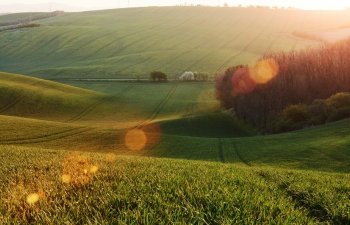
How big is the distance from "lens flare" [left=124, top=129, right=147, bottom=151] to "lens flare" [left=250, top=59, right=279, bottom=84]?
4580 centimetres

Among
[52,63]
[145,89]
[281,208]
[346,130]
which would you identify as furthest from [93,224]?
[52,63]

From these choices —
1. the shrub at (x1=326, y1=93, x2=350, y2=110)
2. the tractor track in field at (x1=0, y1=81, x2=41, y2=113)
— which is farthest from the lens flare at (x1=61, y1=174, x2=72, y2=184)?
the tractor track in field at (x1=0, y1=81, x2=41, y2=113)

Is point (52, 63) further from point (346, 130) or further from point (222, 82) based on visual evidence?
point (346, 130)

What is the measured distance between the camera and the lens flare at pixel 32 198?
26.6ft

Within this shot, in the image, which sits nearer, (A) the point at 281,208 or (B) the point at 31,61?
(A) the point at 281,208

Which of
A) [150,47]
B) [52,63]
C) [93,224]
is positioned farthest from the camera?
[150,47]

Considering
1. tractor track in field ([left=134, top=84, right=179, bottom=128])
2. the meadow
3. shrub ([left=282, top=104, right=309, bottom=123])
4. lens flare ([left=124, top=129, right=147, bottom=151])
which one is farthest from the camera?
tractor track in field ([left=134, top=84, right=179, bottom=128])

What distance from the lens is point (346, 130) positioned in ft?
178

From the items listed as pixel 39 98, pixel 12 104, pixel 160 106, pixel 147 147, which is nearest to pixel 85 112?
pixel 39 98

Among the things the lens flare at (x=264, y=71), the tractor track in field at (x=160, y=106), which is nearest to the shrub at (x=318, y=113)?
the lens flare at (x=264, y=71)

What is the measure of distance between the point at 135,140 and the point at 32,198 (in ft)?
170

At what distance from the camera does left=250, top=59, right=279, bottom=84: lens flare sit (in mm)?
101812

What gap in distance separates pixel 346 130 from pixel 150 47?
13987cm

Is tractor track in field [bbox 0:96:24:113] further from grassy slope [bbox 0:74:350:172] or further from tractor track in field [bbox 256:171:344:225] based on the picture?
tractor track in field [bbox 256:171:344:225]
